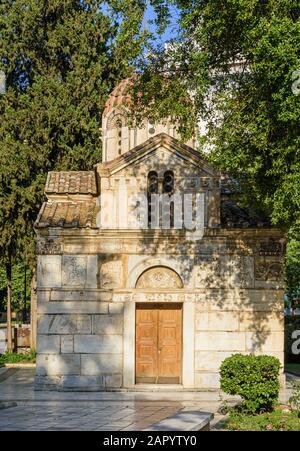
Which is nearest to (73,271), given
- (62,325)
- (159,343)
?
(62,325)

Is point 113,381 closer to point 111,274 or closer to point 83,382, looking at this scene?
point 83,382

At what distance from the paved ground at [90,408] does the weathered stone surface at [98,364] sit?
65 centimetres

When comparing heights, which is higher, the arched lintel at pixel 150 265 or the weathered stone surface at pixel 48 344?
the arched lintel at pixel 150 265

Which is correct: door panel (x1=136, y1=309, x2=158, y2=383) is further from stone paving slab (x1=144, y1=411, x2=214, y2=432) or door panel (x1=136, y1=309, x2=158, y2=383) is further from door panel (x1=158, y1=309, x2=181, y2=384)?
stone paving slab (x1=144, y1=411, x2=214, y2=432)

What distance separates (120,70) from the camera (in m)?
29.5

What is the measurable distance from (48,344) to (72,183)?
5.36 meters

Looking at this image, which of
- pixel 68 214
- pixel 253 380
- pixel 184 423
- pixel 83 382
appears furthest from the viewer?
pixel 68 214

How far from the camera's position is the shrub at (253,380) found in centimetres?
1379

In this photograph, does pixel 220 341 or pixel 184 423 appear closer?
pixel 184 423

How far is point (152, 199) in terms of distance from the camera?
1980cm

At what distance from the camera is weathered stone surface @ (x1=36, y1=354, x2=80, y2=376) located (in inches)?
750

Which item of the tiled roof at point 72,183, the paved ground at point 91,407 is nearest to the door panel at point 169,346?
the paved ground at point 91,407

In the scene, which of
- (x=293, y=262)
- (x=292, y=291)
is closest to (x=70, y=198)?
(x=293, y=262)

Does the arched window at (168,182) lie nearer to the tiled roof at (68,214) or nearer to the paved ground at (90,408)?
the tiled roof at (68,214)
